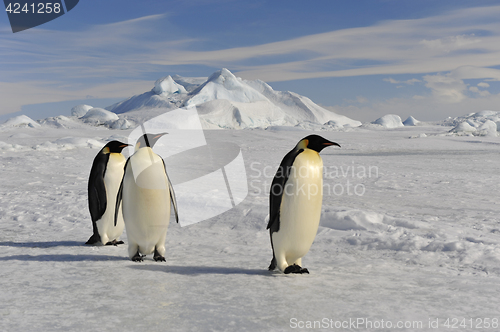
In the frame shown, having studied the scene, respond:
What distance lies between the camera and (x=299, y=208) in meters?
2.82

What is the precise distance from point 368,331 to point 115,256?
7.07ft

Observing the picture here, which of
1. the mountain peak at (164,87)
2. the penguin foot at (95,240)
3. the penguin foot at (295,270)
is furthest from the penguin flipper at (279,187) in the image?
the mountain peak at (164,87)

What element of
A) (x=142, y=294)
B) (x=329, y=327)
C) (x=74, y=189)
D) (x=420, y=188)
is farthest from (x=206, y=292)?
(x=420, y=188)

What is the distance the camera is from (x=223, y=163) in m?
10.7

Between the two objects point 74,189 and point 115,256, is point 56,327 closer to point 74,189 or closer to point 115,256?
point 115,256

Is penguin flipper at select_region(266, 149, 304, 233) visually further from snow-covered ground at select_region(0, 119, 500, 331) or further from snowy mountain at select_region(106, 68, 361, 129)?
snowy mountain at select_region(106, 68, 361, 129)

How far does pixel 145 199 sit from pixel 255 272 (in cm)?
99

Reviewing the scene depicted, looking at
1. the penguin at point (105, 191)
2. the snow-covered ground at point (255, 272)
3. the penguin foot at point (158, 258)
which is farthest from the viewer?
the penguin at point (105, 191)

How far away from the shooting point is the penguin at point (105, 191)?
12.0 feet

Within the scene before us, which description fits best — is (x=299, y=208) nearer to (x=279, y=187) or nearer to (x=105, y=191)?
(x=279, y=187)

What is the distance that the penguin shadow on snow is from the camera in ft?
9.50

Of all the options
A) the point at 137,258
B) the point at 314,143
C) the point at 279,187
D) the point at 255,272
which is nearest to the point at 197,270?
the point at 255,272

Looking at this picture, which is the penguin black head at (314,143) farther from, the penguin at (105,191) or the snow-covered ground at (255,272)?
the penguin at (105,191)

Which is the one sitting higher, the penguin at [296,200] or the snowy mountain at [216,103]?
the snowy mountain at [216,103]
